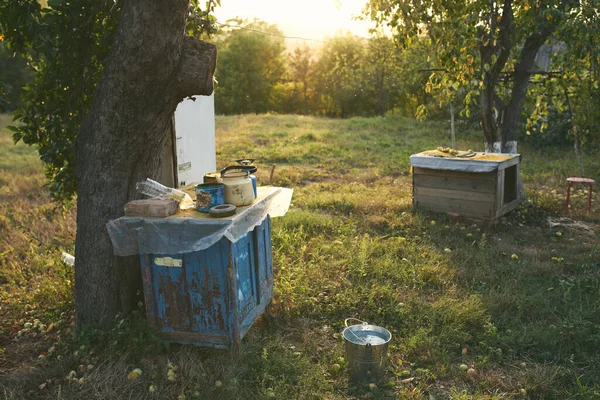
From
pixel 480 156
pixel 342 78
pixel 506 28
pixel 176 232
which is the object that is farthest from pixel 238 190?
pixel 342 78

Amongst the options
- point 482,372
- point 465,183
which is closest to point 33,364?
point 482,372

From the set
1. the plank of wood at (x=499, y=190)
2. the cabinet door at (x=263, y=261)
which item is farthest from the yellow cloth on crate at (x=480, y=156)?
the cabinet door at (x=263, y=261)

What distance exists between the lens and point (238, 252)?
3.71 m

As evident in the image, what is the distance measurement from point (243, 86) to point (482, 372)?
137 feet

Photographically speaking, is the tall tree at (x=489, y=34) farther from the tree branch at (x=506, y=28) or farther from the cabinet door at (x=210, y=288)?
the cabinet door at (x=210, y=288)

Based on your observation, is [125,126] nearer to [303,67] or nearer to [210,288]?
[210,288]

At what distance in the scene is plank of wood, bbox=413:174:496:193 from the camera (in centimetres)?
685

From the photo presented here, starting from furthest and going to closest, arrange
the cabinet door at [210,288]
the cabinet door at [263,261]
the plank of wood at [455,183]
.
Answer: the plank of wood at [455,183] → the cabinet door at [263,261] → the cabinet door at [210,288]

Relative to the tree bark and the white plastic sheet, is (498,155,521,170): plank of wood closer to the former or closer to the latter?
the tree bark

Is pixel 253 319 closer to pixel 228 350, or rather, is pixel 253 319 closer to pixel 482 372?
pixel 228 350

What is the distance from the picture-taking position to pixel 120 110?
3734 millimetres

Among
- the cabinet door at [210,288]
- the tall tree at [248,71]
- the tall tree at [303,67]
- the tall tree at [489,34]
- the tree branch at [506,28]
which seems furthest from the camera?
the tall tree at [303,67]

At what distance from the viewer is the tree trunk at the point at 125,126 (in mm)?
3580

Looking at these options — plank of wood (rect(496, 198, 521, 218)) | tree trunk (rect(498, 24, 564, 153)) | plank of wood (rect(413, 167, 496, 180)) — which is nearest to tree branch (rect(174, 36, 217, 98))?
plank of wood (rect(413, 167, 496, 180))
